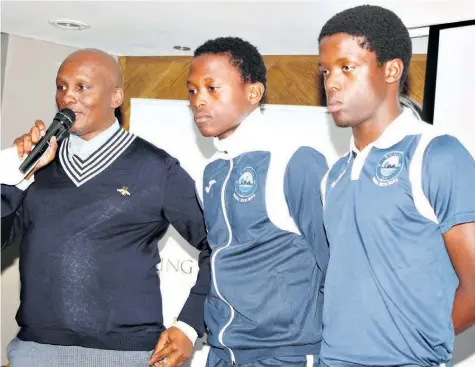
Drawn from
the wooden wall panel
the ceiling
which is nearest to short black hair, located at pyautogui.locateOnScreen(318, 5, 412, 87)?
the ceiling

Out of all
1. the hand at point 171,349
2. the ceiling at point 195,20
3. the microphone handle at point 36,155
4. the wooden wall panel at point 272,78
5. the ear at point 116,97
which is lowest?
the hand at point 171,349

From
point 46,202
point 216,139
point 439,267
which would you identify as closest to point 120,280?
point 46,202

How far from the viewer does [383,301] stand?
1614 mm

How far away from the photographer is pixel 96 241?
7.82 feet

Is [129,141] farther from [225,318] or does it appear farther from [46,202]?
[225,318]

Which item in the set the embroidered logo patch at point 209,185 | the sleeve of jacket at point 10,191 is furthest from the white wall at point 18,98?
the embroidered logo patch at point 209,185

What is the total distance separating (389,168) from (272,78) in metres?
3.60

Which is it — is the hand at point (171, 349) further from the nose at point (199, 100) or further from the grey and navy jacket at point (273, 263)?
the nose at point (199, 100)

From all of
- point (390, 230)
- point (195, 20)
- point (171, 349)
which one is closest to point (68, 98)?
point (171, 349)

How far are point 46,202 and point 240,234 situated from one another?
798 millimetres

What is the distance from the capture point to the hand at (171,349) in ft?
7.51

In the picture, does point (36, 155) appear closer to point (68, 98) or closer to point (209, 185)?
point (68, 98)

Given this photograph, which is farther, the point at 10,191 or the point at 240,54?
the point at 10,191

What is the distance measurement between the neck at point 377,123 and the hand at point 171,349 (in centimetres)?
98
